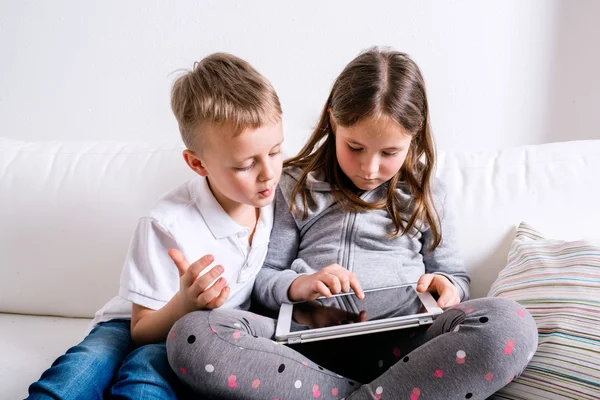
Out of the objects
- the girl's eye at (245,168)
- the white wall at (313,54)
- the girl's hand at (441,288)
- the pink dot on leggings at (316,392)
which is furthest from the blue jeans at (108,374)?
the white wall at (313,54)

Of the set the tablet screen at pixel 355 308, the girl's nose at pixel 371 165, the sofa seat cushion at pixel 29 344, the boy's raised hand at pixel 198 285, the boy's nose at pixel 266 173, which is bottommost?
the sofa seat cushion at pixel 29 344

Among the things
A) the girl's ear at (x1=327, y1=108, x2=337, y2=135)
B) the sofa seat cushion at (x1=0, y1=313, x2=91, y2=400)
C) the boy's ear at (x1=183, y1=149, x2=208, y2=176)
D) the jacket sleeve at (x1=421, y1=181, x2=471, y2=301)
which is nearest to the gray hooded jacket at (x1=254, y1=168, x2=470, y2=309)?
the jacket sleeve at (x1=421, y1=181, x2=471, y2=301)

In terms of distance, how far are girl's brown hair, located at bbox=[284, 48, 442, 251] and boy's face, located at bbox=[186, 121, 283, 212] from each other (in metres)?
0.16

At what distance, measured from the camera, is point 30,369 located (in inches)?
45.4

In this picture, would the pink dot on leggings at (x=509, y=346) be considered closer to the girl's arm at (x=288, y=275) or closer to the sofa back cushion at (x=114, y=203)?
the girl's arm at (x=288, y=275)

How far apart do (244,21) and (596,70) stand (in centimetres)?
89

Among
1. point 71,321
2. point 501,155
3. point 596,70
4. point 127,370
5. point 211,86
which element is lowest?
point 71,321

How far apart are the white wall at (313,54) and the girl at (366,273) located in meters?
0.32

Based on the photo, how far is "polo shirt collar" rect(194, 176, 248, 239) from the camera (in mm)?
1077

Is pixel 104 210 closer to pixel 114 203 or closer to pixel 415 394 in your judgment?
pixel 114 203

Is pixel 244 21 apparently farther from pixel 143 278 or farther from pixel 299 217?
pixel 143 278

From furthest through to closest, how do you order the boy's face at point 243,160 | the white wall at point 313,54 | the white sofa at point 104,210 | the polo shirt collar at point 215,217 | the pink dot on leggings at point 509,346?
the white wall at point 313,54 → the white sofa at point 104,210 → the polo shirt collar at point 215,217 → the boy's face at point 243,160 → the pink dot on leggings at point 509,346

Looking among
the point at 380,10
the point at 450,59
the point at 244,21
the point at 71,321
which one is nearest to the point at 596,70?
the point at 450,59

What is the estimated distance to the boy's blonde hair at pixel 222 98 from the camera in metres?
0.97
